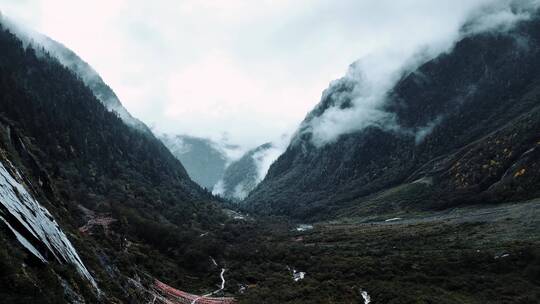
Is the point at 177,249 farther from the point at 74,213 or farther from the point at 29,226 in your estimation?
the point at 29,226

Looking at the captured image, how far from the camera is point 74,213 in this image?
3233 inches

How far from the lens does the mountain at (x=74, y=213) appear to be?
93.7ft

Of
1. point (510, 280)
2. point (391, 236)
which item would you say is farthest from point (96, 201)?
point (510, 280)

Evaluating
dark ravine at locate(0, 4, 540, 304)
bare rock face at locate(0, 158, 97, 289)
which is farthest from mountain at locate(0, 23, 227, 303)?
dark ravine at locate(0, 4, 540, 304)

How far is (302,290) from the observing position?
79812mm

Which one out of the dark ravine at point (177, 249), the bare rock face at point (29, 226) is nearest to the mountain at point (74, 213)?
the bare rock face at point (29, 226)

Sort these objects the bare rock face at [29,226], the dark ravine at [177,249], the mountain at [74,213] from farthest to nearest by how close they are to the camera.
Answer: the dark ravine at [177,249] → the bare rock face at [29,226] → the mountain at [74,213]

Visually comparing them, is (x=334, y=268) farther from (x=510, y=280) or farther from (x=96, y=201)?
(x=96, y=201)

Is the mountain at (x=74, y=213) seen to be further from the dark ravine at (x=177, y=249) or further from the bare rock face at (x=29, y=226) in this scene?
the dark ravine at (x=177, y=249)

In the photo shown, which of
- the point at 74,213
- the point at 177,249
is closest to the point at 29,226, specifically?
the point at 74,213

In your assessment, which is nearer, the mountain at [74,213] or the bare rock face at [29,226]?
the mountain at [74,213]

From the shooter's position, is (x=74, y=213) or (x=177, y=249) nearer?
(x=74, y=213)

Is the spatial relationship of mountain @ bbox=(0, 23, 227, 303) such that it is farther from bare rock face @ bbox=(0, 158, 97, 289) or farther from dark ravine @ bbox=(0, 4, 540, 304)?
dark ravine @ bbox=(0, 4, 540, 304)

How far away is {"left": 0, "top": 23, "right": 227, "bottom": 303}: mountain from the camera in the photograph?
28547 millimetres
